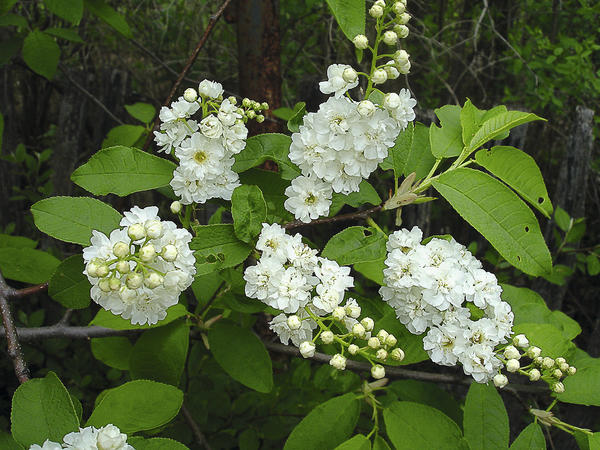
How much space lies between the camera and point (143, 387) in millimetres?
1176

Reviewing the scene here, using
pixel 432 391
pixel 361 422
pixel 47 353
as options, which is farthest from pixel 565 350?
pixel 47 353

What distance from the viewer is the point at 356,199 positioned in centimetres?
139

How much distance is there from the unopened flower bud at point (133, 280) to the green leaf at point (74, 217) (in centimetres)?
24

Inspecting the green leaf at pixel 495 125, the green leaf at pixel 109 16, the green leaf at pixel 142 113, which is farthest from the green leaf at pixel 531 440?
the green leaf at pixel 109 16

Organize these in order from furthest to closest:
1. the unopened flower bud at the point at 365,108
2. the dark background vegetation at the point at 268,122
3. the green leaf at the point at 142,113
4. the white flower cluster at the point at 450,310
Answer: the green leaf at the point at 142,113, the dark background vegetation at the point at 268,122, the white flower cluster at the point at 450,310, the unopened flower bud at the point at 365,108

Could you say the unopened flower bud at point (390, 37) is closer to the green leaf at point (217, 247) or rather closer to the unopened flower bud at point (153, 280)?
the green leaf at point (217, 247)

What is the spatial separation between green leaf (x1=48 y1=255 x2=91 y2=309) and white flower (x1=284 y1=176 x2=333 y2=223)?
1.68 ft

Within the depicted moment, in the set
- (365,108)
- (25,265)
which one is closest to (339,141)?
(365,108)

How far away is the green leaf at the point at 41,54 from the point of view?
2.24 metres

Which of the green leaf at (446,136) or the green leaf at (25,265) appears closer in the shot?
the green leaf at (446,136)

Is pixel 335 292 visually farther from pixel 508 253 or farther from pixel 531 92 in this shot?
pixel 531 92

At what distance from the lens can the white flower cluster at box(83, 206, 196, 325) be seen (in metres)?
1.00

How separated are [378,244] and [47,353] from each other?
1.91 m

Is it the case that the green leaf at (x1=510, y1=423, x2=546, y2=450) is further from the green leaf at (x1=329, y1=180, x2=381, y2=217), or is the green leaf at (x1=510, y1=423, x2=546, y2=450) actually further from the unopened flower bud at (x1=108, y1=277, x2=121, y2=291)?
the unopened flower bud at (x1=108, y1=277, x2=121, y2=291)
